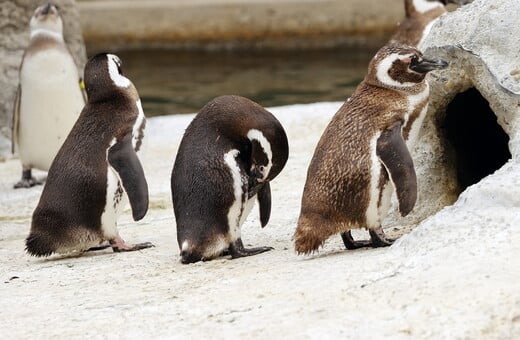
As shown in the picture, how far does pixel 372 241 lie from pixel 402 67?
660 mm

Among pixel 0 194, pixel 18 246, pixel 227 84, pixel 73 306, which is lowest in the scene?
pixel 227 84

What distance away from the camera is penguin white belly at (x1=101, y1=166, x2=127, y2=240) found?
4.75 metres

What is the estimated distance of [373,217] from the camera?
4.05 metres

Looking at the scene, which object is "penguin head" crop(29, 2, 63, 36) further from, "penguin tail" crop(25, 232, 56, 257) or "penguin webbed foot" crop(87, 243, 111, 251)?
"penguin tail" crop(25, 232, 56, 257)

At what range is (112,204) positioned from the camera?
4801 millimetres

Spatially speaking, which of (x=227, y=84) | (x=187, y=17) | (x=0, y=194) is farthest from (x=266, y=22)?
(x=0, y=194)

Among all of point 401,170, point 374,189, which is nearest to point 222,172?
point 374,189

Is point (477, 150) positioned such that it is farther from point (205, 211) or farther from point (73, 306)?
point (73, 306)

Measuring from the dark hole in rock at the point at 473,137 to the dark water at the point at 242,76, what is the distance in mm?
6348

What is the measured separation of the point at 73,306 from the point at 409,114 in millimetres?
1402

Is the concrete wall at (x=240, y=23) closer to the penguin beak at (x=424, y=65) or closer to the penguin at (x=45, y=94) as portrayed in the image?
the penguin at (x=45, y=94)

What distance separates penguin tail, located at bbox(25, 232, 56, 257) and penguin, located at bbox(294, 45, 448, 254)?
1.29m

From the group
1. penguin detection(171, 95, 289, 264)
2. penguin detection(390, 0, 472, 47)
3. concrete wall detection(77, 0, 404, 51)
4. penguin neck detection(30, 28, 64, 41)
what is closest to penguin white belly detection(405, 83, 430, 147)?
penguin detection(171, 95, 289, 264)

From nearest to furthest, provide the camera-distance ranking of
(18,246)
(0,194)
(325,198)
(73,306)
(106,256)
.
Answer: (73,306), (325,198), (106,256), (18,246), (0,194)
